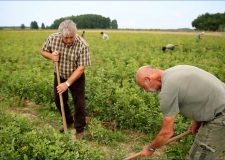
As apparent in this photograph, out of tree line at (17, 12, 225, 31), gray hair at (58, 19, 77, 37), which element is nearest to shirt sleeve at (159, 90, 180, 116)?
gray hair at (58, 19, 77, 37)

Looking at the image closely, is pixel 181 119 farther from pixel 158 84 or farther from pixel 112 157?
pixel 158 84

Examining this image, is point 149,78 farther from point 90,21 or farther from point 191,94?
point 90,21

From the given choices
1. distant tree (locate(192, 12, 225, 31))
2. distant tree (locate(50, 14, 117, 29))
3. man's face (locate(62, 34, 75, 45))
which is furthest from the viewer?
distant tree (locate(50, 14, 117, 29))

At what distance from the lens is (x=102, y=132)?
18.9 ft

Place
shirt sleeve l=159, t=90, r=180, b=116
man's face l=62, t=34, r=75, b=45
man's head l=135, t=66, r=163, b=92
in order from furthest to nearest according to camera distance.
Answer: man's face l=62, t=34, r=75, b=45 → man's head l=135, t=66, r=163, b=92 → shirt sleeve l=159, t=90, r=180, b=116

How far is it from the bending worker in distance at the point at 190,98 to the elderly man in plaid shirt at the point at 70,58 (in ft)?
6.78

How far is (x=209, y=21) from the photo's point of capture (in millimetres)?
88625

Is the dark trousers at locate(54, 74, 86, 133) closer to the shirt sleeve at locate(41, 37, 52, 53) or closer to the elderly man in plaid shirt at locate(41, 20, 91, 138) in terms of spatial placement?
the elderly man in plaid shirt at locate(41, 20, 91, 138)

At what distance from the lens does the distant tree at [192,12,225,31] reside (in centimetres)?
8771

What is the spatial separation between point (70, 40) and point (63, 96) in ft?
3.81

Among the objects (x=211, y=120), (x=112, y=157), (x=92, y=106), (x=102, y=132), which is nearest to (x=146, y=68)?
(x=211, y=120)

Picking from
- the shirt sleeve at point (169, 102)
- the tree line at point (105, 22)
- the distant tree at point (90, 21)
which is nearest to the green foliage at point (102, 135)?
the shirt sleeve at point (169, 102)

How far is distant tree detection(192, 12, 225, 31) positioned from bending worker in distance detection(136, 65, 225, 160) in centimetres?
8661

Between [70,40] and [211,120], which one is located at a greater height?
[70,40]
